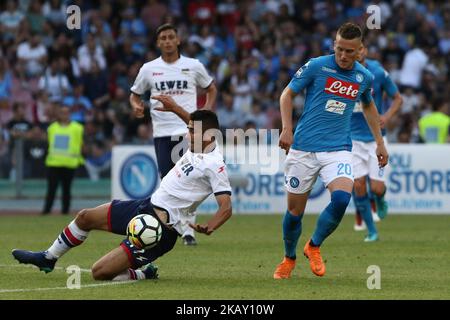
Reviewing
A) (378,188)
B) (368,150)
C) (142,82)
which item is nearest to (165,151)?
(142,82)

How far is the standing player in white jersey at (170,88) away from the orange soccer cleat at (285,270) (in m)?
3.82

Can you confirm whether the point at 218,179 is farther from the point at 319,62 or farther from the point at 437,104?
the point at 437,104

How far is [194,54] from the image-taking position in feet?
85.5

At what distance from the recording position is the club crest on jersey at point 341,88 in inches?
418

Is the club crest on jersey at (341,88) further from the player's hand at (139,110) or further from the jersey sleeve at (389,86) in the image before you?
the jersey sleeve at (389,86)

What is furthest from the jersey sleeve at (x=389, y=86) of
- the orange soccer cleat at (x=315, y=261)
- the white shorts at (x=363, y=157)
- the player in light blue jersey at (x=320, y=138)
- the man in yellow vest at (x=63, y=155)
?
the man in yellow vest at (x=63, y=155)

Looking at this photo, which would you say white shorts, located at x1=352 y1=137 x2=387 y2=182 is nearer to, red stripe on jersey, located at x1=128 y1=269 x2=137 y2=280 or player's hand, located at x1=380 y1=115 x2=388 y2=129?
player's hand, located at x1=380 y1=115 x2=388 y2=129

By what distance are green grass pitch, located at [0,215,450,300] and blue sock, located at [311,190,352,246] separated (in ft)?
1.31

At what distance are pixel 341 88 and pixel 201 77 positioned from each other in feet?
13.4

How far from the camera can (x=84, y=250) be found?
13.6 meters

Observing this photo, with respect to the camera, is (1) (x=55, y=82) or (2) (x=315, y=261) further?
(1) (x=55, y=82)

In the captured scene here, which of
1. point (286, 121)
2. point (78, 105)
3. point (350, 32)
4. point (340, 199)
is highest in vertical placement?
point (350, 32)

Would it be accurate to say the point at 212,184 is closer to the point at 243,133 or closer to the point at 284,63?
the point at 243,133

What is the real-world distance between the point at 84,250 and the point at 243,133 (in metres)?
9.17
